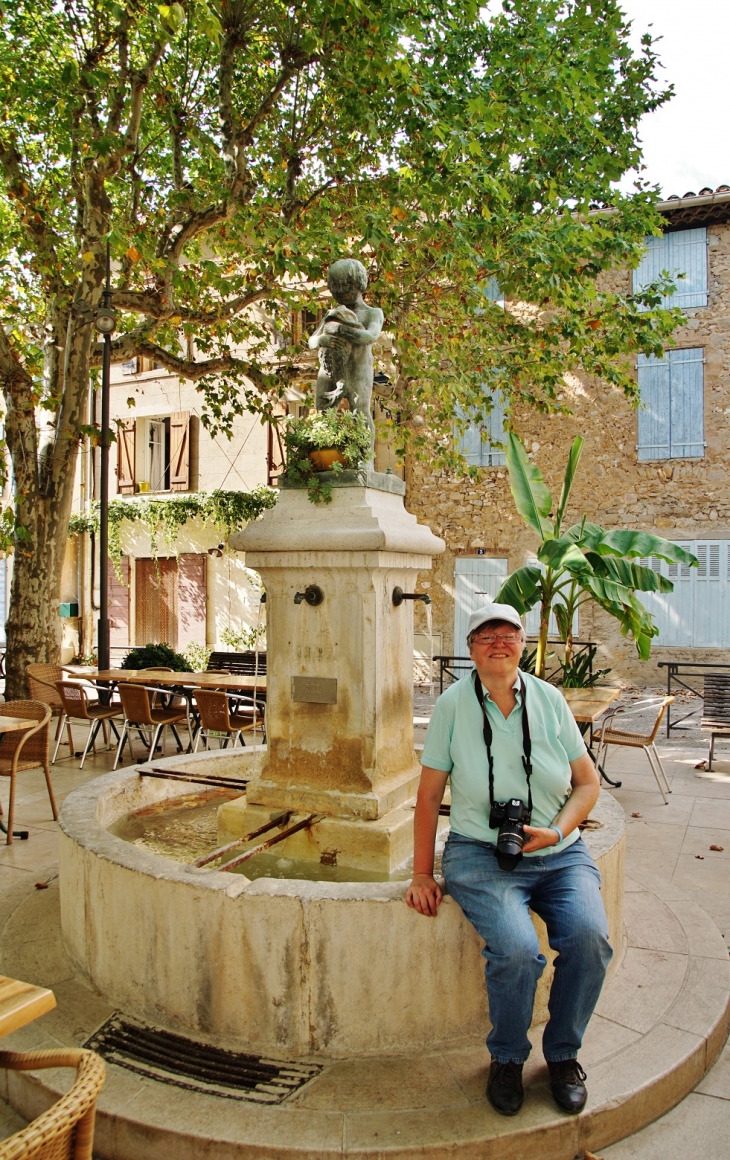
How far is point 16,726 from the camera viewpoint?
211 inches

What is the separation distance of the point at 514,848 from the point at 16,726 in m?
3.90

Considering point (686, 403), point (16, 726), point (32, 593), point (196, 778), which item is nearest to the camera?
point (196, 778)

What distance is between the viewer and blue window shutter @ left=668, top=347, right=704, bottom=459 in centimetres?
1501

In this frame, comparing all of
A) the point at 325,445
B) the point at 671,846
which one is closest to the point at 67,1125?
the point at 325,445

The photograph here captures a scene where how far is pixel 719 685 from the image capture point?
8109mm

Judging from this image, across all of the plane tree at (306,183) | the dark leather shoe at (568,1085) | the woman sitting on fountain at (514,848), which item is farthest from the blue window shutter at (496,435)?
the dark leather shoe at (568,1085)

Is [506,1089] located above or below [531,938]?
below

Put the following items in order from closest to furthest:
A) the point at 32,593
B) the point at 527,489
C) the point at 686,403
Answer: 1. the point at 527,489
2. the point at 32,593
3. the point at 686,403

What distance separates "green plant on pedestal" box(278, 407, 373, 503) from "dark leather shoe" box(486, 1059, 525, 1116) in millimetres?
2520

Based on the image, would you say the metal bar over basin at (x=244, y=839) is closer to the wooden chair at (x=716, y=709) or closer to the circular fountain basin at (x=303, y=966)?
the circular fountain basin at (x=303, y=966)

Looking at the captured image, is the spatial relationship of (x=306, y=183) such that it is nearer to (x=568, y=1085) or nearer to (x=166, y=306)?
(x=166, y=306)

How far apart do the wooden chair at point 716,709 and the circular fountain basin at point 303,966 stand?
17.8 feet

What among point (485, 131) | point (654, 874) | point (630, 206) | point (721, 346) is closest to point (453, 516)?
point (721, 346)

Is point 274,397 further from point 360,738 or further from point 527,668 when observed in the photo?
point 360,738
